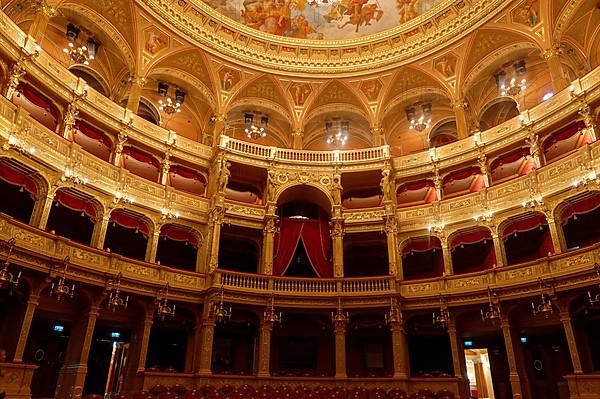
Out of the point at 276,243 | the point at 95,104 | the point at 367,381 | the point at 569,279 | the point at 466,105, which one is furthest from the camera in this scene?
the point at 466,105

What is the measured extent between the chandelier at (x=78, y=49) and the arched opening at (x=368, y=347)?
17.0 m

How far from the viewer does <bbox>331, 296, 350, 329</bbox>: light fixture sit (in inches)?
674

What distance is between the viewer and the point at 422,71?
21.8m

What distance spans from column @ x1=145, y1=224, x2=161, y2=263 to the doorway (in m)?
17.0

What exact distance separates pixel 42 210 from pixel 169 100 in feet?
32.3

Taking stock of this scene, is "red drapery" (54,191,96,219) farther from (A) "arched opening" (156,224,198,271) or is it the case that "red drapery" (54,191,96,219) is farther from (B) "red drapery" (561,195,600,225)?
(B) "red drapery" (561,195,600,225)

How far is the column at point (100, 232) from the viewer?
625 inches

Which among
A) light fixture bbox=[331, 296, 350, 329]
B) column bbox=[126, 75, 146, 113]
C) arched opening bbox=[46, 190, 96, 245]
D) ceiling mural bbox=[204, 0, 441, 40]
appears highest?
ceiling mural bbox=[204, 0, 441, 40]

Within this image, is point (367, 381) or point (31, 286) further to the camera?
point (367, 381)

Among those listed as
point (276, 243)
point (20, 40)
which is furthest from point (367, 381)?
point (20, 40)

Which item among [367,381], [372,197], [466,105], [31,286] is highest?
[466,105]

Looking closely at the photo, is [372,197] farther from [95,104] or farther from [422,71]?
[95,104]

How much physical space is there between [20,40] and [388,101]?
56.2 ft

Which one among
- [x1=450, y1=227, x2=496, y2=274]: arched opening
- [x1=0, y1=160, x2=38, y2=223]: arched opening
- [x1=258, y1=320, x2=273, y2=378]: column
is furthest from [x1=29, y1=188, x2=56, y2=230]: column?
[x1=450, y1=227, x2=496, y2=274]: arched opening
